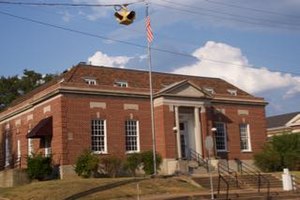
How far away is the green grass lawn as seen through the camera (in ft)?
88.3

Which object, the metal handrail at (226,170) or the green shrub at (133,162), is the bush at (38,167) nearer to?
the green shrub at (133,162)

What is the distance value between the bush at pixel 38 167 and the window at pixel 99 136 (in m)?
3.48

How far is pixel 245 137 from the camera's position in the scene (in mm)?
46250

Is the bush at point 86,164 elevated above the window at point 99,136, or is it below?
below

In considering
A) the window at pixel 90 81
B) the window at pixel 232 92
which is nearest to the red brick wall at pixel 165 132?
the window at pixel 90 81

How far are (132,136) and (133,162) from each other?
8.63 ft

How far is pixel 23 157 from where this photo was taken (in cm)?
4403

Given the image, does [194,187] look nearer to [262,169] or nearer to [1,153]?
[262,169]

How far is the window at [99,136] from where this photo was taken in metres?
37.7

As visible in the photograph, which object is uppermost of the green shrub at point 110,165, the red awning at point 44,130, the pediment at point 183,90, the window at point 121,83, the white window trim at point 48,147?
the window at point 121,83

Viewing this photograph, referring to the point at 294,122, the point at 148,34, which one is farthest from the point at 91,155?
the point at 294,122

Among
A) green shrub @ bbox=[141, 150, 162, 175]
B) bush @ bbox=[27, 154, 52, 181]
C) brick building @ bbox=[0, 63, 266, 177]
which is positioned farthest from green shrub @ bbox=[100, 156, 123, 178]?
bush @ bbox=[27, 154, 52, 181]

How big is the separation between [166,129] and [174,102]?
2.17 meters

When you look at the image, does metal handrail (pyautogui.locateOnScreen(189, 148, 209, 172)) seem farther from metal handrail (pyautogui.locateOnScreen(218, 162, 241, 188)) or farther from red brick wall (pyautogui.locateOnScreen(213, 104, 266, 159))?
red brick wall (pyautogui.locateOnScreen(213, 104, 266, 159))
